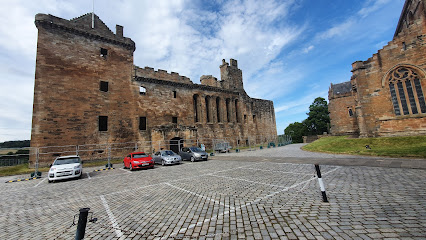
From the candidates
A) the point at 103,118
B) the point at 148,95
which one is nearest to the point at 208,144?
the point at 148,95

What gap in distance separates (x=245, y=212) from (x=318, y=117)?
56.4m

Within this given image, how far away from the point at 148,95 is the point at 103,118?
6313mm

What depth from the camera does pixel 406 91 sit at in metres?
15.1

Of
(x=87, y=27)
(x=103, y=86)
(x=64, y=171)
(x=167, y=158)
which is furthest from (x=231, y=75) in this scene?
(x=64, y=171)

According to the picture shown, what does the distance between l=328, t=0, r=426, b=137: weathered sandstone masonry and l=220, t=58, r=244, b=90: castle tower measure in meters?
20.3

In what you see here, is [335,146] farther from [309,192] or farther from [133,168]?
[133,168]

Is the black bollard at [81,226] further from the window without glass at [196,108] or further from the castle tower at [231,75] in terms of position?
the castle tower at [231,75]

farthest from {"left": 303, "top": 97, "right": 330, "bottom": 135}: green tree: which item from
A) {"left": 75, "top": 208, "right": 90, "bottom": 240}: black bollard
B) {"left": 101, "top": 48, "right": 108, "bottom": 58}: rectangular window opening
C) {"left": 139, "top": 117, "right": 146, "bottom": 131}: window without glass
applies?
{"left": 75, "top": 208, "right": 90, "bottom": 240}: black bollard

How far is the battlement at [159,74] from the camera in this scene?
80.4ft

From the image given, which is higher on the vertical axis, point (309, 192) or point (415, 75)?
point (415, 75)

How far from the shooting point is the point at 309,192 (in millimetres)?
5176

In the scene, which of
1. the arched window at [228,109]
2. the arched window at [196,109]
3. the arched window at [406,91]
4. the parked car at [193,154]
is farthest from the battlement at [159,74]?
the arched window at [406,91]

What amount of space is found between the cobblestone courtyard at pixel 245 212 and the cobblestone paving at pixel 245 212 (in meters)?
0.02

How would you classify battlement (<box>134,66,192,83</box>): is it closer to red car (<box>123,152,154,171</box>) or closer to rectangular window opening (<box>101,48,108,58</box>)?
rectangular window opening (<box>101,48,108,58</box>)
